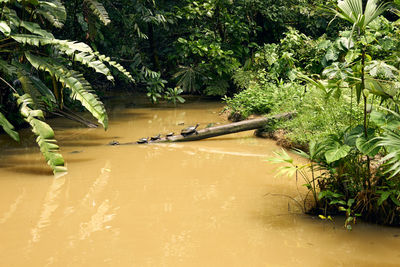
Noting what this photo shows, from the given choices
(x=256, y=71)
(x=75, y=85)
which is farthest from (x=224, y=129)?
(x=256, y=71)

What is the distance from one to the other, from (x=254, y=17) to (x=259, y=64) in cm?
199

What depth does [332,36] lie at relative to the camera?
11945mm

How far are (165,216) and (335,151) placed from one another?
5.17 ft

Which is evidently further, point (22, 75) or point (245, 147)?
point (245, 147)

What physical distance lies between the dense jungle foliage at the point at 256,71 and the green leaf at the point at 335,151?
0.06ft

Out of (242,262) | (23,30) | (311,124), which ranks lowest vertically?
(242,262)

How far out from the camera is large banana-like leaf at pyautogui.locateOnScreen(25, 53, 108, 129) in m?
5.63

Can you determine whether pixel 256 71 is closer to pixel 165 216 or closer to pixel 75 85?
pixel 75 85

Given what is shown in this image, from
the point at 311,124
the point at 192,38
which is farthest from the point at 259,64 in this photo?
the point at 311,124

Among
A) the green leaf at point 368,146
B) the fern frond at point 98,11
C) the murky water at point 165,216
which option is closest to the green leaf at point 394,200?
the murky water at point 165,216

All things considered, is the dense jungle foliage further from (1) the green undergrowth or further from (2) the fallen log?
(2) the fallen log

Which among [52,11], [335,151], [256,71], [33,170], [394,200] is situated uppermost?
[52,11]

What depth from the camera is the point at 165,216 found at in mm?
4113

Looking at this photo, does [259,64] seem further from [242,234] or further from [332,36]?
[242,234]
